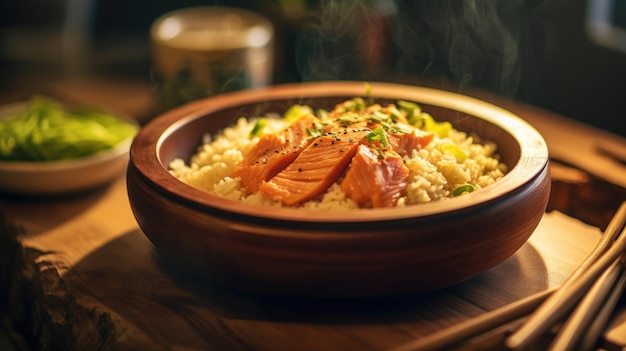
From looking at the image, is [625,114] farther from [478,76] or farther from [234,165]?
[234,165]

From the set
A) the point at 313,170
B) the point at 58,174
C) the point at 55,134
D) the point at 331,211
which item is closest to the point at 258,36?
the point at 55,134

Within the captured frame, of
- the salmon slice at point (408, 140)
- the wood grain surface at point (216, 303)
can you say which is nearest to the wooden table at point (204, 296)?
the wood grain surface at point (216, 303)

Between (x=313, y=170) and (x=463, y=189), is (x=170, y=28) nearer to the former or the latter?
(x=313, y=170)

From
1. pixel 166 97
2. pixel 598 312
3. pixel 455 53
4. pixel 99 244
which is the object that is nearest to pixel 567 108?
pixel 455 53

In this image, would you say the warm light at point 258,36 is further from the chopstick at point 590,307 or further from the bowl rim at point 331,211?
the chopstick at point 590,307

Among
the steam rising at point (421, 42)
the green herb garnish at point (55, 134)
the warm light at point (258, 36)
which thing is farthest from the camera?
the steam rising at point (421, 42)

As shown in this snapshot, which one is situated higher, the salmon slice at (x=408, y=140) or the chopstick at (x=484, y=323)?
the salmon slice at (x=408, y=140)
